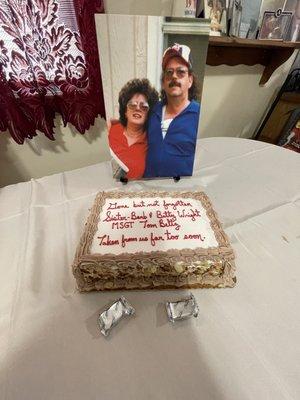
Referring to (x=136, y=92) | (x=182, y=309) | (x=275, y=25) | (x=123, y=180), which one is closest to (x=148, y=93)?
(x=136, y=92)

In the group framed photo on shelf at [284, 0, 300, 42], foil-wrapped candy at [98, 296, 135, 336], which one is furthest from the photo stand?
framed photo on shelf at [284, 0, 300, 42]

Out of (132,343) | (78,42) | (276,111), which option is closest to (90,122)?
(78,42)

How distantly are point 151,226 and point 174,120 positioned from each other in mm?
376

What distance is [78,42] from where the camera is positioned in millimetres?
872

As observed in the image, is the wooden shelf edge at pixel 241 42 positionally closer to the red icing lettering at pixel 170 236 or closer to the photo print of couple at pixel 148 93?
the photo print of couple at pixel 148 93

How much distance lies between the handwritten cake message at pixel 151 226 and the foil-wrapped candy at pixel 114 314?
101 millimetres

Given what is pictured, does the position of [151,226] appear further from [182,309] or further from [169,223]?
[182,309]

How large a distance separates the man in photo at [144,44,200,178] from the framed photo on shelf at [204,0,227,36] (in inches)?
19.3

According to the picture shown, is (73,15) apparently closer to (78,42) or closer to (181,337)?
(78,42)

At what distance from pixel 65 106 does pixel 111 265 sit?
2.42 ft

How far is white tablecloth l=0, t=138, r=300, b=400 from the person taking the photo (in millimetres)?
385

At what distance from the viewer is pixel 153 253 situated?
50 cm

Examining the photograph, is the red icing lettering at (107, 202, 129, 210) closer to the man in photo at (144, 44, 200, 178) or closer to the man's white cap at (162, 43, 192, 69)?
the man in photo at (144, 44, 200, 178)

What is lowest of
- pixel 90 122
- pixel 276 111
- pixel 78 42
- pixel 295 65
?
pixel 276 111
